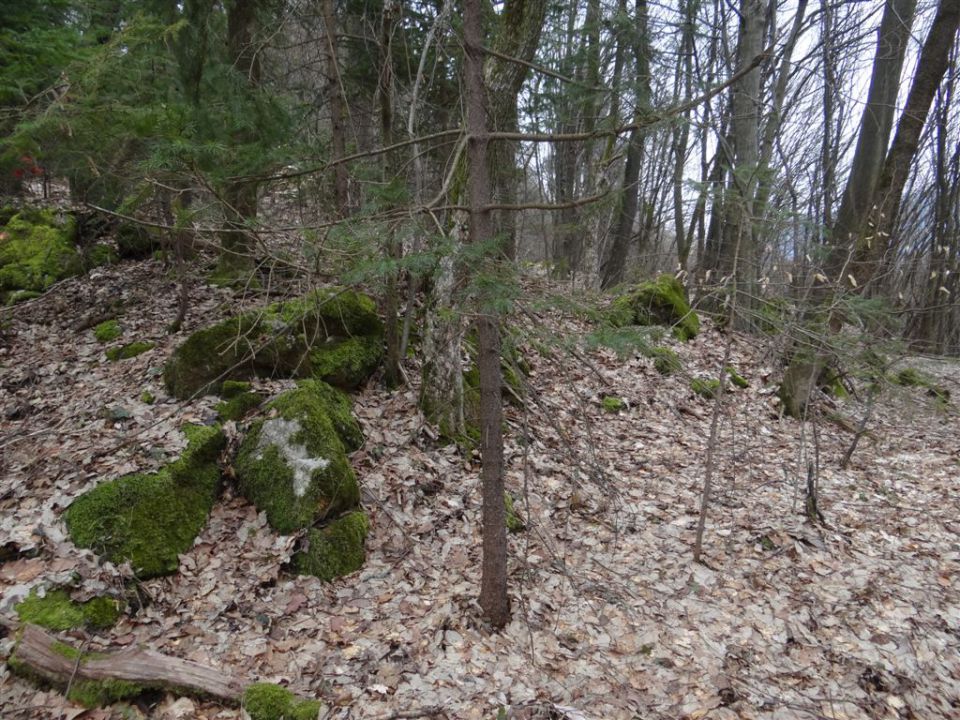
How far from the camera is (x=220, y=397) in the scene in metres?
5.36

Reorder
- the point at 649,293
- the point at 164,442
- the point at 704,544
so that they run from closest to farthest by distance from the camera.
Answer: the point at 164,442
the point at 704,544
the point at 649,293

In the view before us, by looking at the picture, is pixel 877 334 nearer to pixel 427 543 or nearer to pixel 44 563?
pixel 427 543

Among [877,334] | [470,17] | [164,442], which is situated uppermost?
[470,17]

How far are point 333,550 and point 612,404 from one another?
4.34 meters

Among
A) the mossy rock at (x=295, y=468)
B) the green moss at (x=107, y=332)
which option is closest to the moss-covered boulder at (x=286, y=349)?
the mossy rock at (x=295, y=468)

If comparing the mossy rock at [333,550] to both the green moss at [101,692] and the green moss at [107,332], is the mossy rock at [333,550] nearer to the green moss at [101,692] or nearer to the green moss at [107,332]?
the green moss at [101,692]

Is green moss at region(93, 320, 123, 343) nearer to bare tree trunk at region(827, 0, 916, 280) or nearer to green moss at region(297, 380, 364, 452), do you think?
green moss at region(297, 380, 364, 452)

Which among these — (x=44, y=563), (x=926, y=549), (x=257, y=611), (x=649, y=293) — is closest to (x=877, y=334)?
(x=926, y=549)

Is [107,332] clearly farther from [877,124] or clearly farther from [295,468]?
[877,124]

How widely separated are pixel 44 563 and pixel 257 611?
138 centimetres

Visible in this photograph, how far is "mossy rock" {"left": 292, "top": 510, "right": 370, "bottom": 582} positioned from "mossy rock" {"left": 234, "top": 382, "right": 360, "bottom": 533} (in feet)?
0.42

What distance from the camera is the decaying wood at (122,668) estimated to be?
3037 mm

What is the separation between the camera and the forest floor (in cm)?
342

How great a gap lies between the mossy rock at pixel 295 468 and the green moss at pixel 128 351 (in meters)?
2.53
